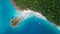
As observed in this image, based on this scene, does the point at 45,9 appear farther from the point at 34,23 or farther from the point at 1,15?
the point at 1,15

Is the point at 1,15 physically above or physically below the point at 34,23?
above

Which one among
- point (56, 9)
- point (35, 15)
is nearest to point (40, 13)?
point (35, 15)
